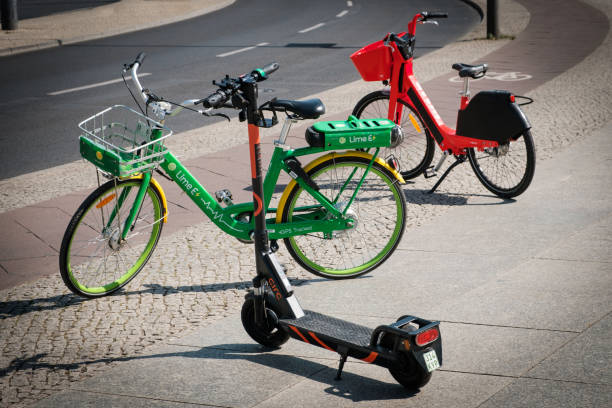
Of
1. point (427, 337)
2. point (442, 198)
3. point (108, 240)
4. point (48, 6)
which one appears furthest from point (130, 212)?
point (48, 6)

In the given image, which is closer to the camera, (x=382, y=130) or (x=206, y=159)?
(x=382, y=130)

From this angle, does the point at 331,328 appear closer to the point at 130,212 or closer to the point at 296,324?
the point at 296,324

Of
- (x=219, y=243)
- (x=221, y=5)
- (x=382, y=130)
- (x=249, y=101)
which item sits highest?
(x=249, y=101)

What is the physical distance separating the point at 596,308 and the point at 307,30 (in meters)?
14.8

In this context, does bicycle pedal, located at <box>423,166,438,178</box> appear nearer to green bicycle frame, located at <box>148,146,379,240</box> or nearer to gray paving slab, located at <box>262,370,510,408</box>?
green bicycle frame, located at <box>148,146,379,240</box>

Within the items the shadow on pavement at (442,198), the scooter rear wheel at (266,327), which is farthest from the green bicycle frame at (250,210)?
the shadow on pavement at (442,198)

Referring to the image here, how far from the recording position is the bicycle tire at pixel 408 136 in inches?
283

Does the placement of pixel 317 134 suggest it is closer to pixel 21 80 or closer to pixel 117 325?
pixel 117 325

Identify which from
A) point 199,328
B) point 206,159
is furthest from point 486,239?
point 206,159

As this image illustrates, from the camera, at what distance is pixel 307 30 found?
60.4ft

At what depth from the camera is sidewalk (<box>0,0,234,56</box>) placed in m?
17.3

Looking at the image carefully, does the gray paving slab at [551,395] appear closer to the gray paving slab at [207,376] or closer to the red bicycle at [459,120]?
the gray paving slab at [207,376]

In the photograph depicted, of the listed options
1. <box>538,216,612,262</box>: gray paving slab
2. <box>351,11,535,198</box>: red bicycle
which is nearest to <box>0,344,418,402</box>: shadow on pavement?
<box>538,216,612,262</box>: gray paving slab

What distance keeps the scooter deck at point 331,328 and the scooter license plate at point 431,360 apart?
0.98ft
